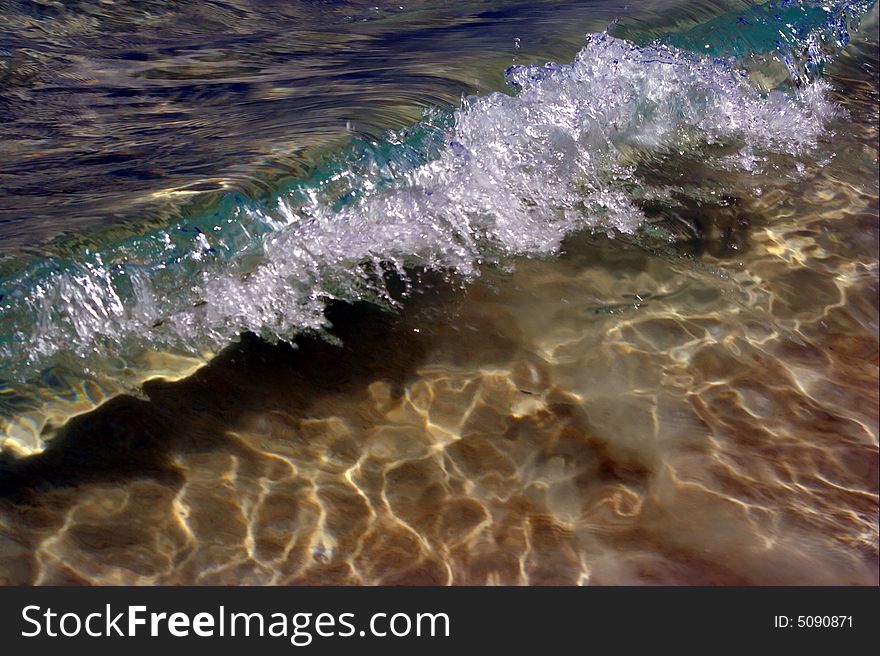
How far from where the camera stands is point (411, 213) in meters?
4.06

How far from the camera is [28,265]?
335cm

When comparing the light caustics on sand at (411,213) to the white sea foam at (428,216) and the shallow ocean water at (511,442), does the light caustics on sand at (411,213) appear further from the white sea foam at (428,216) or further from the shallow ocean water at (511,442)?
the shallow ocean water at (511,442)

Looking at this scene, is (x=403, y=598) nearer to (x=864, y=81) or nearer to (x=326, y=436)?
(x=326, y=436)

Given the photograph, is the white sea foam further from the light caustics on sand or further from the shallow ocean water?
the shallow ocean water

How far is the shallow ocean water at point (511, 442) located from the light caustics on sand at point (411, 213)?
0.12m

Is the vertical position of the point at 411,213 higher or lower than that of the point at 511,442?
higher

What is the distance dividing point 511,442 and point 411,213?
1251 mm

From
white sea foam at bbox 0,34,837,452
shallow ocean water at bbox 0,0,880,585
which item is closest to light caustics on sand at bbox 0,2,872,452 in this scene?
white sea foam at bbox 0,34,837,452

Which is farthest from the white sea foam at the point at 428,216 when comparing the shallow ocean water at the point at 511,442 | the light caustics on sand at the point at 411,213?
the shallow ocean water at the point at 511,442

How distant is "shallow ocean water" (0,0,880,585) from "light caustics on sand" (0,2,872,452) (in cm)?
12

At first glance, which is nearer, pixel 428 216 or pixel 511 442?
pixel 511 442

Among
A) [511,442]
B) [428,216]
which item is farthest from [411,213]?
[511,442]

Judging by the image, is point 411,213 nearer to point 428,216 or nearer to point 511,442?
point 428,216

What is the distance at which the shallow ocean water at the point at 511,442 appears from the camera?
284cm
